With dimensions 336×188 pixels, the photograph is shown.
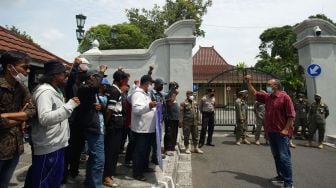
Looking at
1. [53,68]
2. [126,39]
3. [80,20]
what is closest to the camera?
[53,68]

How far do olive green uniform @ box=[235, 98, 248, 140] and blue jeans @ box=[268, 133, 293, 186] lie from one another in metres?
4.00

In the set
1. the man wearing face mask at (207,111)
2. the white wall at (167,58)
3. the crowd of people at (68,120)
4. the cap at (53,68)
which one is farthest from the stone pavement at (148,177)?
the white wall at (167,58)

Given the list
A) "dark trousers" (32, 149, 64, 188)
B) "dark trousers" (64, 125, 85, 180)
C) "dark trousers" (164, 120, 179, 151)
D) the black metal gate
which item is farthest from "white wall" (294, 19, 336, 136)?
"dark trousers" (32, 149, 64, 188)

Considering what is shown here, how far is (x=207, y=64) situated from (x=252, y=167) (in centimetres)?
2790

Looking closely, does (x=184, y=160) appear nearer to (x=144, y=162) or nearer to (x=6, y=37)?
(x=144, y=162)

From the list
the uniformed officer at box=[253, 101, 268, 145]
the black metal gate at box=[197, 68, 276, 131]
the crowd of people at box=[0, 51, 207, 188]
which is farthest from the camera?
the black metal gate at box=[197, 68, 276, 131]

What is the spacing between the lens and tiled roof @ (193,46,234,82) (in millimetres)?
28453

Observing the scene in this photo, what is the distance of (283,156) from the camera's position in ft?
16.5

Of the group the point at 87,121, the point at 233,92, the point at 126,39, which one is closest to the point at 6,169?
the point at 87,121

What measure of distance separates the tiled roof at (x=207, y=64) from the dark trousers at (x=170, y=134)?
20.4 meters

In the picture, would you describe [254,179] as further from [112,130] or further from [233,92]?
[233,92]

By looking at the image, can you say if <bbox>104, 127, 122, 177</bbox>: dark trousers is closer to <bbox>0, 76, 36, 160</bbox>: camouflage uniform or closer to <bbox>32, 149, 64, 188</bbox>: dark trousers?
<bbox>32, 149, 64, 188</bbox>: dark trousers

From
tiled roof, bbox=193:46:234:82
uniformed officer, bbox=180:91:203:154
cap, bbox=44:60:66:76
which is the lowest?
uniformed officer, bbox=180:91:203:154

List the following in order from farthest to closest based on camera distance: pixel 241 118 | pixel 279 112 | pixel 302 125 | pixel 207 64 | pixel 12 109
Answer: pixel 207 64, pixel 302 125, pixel 241 118, pixel 279 112, pixel 12 109
